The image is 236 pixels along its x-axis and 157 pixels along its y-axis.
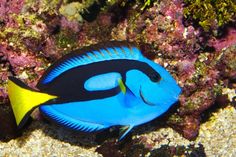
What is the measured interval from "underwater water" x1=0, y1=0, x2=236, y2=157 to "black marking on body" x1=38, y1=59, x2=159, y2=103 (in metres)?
1.23

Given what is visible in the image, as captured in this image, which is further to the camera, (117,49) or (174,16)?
(174,16)

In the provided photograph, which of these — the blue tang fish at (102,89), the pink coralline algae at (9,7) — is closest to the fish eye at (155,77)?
the blue tang fish at (102,89)

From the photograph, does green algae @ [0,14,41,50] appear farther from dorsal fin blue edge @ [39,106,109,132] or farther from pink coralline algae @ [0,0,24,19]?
dorsal fin blue edge @ [39,106,109,132]

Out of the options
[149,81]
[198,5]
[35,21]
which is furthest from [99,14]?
[149,81]

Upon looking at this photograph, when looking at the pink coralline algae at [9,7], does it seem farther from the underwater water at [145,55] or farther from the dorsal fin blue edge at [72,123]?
the dorsal fin blue edge at [72,123]

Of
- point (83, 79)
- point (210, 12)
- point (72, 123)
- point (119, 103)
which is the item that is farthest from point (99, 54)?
point (210, 12)

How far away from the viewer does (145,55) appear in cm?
442

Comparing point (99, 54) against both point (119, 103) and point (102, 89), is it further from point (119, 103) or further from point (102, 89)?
point (119, 103)

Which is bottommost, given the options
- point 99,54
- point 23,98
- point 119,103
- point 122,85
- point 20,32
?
point 20,32

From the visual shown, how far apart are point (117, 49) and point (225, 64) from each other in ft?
6.37

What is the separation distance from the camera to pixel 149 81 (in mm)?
3125

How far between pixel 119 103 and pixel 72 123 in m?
0.49

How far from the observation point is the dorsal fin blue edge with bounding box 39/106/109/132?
342 cm

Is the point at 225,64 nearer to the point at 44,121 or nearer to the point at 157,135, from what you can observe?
the point at 157,135
